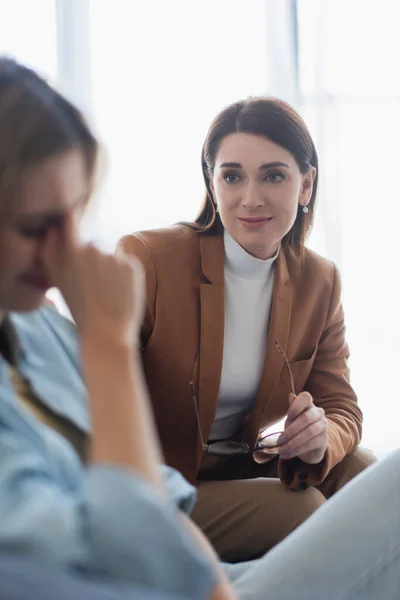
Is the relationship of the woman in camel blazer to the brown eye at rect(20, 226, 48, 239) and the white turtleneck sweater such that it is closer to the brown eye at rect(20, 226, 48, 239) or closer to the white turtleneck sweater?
the white turtleneck sweater

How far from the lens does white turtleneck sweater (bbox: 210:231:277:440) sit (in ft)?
Answer: 5.44

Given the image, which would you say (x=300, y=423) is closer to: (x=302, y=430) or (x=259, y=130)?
(x=302, y=430)

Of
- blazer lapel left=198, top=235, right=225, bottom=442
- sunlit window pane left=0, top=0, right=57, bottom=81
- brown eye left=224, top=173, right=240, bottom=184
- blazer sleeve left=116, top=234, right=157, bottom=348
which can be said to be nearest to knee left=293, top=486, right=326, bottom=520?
blazer lapel left=198, top=235, right=225, bottom=442

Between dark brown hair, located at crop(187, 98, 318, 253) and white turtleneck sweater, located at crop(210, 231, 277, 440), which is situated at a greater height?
dark brown hair, located at crop(187, 98, 318, 253)

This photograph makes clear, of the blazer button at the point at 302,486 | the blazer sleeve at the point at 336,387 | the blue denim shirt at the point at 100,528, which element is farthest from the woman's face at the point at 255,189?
the blue denim shirt at the point at 100,528

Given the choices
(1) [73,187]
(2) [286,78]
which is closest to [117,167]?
(2) [286,78]

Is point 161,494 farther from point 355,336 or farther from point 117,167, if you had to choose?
point 355,336

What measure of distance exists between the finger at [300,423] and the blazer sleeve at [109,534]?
810 mm

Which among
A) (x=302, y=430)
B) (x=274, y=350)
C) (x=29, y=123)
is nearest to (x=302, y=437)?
(x=302, y=430)

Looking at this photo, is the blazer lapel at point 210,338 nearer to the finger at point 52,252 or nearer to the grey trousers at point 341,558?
the grey trousers at point 341,558

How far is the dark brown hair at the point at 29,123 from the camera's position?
731 mm

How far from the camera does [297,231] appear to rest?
184 cm

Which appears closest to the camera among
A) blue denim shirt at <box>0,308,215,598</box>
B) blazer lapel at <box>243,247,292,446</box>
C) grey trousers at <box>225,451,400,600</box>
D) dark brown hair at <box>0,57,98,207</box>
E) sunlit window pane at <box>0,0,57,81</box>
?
blue denim shirt at <box>0,308,215,598</box>

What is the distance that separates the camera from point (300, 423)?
1.45 metres
